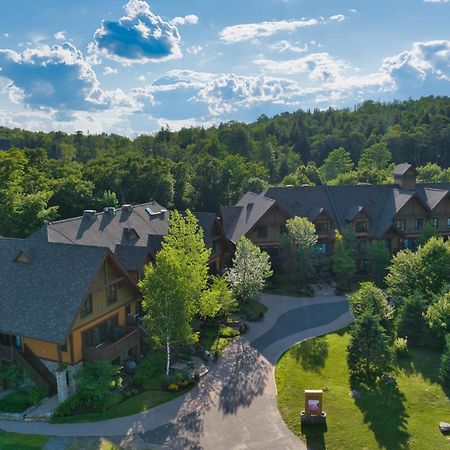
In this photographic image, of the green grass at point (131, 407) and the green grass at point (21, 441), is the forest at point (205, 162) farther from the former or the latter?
the green grass at point (21, 441)

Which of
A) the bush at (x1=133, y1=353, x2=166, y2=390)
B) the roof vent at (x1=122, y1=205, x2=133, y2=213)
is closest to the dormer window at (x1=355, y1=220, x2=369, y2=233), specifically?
the roof vent at (x1=122, y1=205, x2=133, y2=213)

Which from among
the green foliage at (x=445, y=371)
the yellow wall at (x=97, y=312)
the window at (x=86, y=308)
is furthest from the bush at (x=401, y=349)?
the window at (x=86, y=308)

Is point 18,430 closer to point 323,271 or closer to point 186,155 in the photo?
point 323,271

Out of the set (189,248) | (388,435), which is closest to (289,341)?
(189,248)

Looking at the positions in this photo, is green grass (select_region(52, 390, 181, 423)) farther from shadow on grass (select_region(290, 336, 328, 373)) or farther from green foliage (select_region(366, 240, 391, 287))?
green foliage (select_region(366, 240, 391, 287))

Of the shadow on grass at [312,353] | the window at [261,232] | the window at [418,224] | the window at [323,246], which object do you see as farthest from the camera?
the window at [418,224]

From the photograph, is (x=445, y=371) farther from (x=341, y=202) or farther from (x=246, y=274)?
(x=341, y=202)
